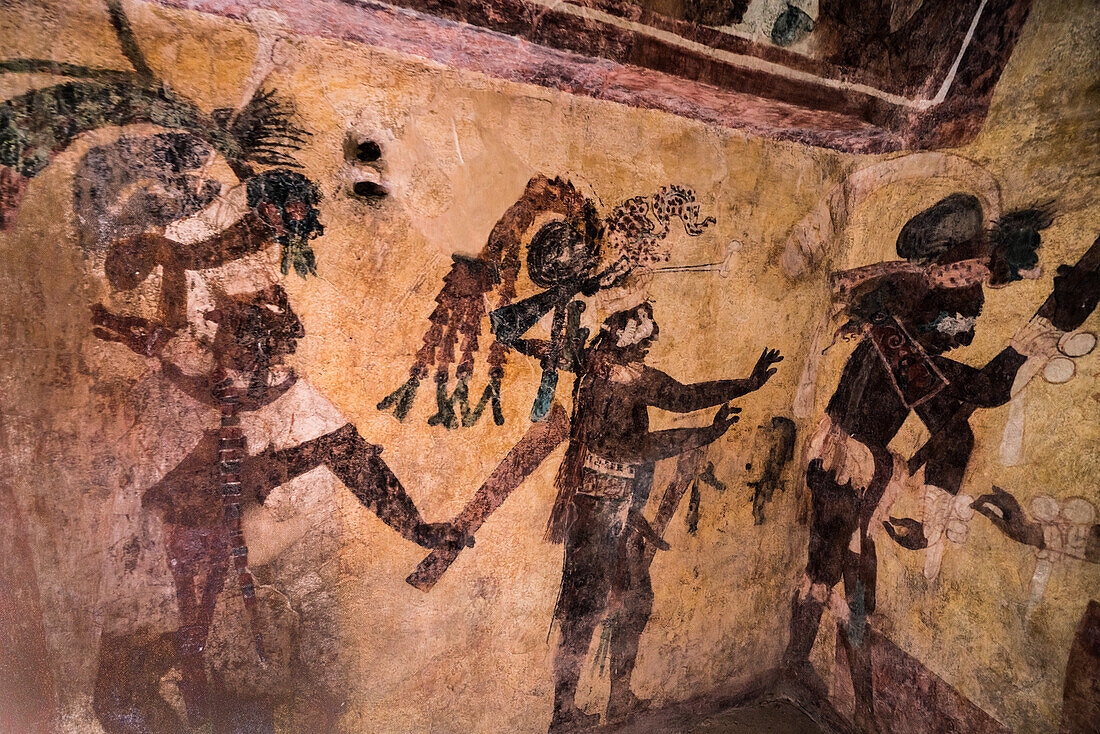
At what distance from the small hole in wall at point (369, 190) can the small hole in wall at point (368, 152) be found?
86 millimetres

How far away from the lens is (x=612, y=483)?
2.49m

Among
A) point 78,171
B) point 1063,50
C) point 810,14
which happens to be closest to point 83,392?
point 78,171

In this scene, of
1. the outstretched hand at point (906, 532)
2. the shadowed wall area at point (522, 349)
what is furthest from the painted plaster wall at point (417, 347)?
the outstretched hand at point (906, 532)

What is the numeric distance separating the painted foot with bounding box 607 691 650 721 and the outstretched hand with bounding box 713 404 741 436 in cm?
167

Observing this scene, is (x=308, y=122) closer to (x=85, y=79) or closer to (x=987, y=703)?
(x=85, y=79)

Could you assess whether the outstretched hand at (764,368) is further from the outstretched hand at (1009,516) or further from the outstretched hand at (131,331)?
the outstretched hand at (131,331)

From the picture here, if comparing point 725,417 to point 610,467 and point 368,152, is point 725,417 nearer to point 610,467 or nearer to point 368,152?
point 610,467

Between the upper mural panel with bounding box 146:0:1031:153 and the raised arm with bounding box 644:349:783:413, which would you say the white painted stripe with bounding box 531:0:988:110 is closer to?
the upper mural panel with bounding box 146:0:1031:153

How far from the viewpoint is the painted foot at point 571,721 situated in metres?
2.58

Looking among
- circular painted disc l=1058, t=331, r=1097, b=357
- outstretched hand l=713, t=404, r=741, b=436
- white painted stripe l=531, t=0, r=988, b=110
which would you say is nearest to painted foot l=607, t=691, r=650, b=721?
outstretched hand l=713, t=404, r=741, b=436

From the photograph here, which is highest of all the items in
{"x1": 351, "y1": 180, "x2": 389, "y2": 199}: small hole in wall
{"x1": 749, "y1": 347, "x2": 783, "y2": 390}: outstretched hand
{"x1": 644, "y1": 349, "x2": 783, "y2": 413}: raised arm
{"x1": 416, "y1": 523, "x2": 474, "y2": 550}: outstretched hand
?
{"x1": 351, "y1": 180, "x2": 389, "y2": 199}: small hole in wall

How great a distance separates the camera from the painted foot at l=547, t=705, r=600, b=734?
2576 mm

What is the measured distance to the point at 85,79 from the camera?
1.50m

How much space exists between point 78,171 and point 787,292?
323cm
